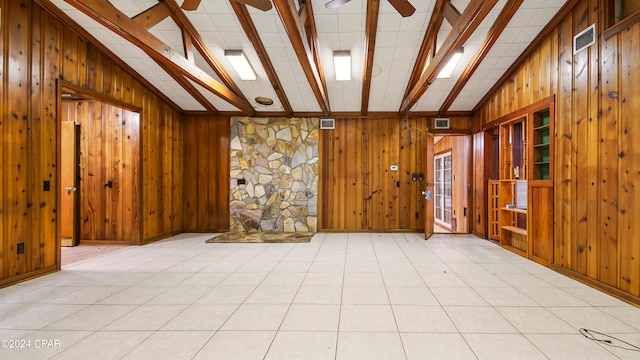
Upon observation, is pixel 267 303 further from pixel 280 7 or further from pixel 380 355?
pixel 280 7

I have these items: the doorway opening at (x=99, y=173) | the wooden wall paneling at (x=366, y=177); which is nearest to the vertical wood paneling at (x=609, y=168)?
the wooden wall paneling at (x=366, y=177)

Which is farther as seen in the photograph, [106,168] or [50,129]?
[106,168]

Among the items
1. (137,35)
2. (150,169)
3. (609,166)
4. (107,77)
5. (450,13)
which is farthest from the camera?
(150,169)

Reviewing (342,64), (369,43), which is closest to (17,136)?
(342,64)

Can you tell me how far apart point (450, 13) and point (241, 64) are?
Answer: 9.62 feet

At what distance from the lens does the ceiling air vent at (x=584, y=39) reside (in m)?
2.69

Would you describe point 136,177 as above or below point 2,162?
below

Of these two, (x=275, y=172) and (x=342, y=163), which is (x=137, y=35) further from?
(x=342, y=163)

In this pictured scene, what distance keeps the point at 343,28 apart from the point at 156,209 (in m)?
4.54

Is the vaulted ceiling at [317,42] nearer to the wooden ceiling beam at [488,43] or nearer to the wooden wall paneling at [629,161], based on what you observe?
the wooden ceiling beam at [488,43]

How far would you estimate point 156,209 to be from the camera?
4980mm

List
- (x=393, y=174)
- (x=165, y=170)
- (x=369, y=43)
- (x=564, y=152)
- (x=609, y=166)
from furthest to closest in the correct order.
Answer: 1. (x=393, y=174)
2. (x=165, y=170)
3. (x=369, y=43)
4. (x=564, y=152)
5. (x=609, y=166)

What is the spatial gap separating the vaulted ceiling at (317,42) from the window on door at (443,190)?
2.54 metres

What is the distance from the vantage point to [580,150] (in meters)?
2.87
